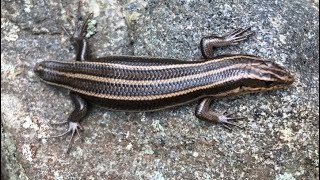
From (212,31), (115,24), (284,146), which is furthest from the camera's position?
(115,24)

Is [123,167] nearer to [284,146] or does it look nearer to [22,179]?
[22,179]

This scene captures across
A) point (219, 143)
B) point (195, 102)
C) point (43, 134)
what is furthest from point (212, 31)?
point (43, 134)

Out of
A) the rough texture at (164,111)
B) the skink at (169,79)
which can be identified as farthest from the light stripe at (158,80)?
the rough texture at (164,111)

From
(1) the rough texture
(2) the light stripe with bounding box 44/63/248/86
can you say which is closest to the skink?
(2) the light stripe with bounding box 44/63/248/86

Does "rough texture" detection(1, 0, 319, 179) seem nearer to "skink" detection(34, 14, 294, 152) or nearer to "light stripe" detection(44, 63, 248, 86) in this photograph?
"skink" detection(34, 14, 294, 152)

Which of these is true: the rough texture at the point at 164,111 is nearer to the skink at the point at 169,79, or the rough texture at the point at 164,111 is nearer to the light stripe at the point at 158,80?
the skink at the point at 169,79
